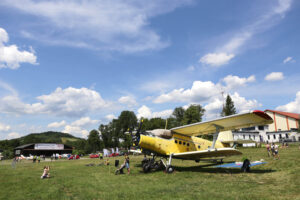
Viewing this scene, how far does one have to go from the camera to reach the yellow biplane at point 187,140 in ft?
45.0

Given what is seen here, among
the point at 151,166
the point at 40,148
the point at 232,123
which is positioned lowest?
the point at 40,148

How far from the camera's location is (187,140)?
17750mm

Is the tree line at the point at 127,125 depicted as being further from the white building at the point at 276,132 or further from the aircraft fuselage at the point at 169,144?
the aircraft fuselage at the point at 169,144

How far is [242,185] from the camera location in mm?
9875

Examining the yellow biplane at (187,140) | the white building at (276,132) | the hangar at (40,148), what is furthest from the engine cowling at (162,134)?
the hangar at (40,148)

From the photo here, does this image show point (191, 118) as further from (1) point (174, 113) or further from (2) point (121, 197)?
(2) point (121, 197)

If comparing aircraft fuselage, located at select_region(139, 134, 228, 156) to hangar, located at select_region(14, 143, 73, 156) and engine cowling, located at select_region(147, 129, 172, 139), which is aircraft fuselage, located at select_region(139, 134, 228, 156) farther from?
hangar, located at select_region(14, 143, 73, 156)

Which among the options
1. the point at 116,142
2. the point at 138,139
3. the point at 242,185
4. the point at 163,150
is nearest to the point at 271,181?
the point at 242,185

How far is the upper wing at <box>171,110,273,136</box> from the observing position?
12566mm

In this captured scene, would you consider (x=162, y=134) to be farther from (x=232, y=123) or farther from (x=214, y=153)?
(x=232, y=123)

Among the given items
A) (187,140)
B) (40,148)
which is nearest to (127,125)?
(40,148)

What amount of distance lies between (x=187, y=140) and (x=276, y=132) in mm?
54511

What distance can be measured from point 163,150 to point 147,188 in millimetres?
6041

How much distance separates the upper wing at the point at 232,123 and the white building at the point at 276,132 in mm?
41753
